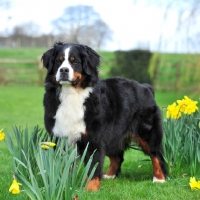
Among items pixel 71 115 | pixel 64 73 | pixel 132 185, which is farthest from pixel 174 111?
pixel 64 73

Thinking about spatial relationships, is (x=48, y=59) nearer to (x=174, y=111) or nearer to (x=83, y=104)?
(x=83, y=104)

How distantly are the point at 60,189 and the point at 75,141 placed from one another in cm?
115

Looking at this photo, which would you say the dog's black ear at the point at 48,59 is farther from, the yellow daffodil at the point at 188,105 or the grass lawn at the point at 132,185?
the yellow daffodil at the point at 188,105

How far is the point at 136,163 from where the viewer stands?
6562 mm

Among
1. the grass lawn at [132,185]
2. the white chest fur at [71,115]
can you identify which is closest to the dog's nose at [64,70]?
the white chest fur at [71,115]

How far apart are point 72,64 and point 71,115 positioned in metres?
0.56

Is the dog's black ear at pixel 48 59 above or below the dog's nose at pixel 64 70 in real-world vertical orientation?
above

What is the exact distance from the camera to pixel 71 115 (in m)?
4.52

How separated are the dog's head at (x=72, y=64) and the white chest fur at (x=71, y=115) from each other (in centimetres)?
11

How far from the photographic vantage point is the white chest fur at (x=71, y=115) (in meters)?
4.52

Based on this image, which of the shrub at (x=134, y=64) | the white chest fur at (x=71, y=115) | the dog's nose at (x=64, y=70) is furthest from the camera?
the shrub at (x=134, y=64)

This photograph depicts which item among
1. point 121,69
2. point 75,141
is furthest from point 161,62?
point 121,69

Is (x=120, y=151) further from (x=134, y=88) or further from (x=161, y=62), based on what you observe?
(x=161, y=62)

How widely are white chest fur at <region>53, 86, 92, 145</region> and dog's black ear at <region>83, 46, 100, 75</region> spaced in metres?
0.25
